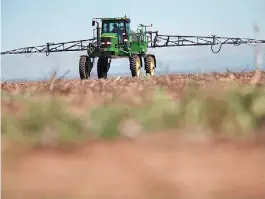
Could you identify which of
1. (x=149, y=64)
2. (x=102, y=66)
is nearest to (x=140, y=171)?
(x=149, y=64)

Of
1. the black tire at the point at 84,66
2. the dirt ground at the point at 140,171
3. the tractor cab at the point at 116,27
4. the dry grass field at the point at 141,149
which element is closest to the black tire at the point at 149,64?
the tractor cab at the point at 116,27

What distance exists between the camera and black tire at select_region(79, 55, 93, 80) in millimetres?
19719

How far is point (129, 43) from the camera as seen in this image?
20469 mm

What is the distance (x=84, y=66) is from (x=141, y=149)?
1870cm

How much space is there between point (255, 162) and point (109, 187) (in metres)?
0.42

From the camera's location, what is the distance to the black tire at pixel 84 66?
19.7m

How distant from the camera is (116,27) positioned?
2012cm

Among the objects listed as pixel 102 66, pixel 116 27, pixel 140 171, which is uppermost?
pixel 116 27

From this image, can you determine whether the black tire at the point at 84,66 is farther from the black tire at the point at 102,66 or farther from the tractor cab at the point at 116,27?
the black tire at the point at 102,66

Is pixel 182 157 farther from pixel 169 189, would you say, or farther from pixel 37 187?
pixel 37 187

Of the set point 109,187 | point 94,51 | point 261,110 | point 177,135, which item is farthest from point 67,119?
point 94,51

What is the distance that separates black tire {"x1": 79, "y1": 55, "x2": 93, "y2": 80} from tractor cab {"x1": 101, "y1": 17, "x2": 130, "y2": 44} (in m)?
1.23

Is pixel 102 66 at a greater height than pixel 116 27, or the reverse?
pixel 116 27

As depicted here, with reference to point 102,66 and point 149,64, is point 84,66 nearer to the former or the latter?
point 149,64
